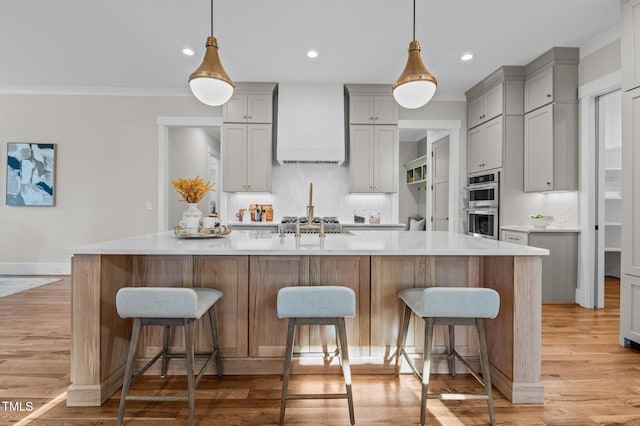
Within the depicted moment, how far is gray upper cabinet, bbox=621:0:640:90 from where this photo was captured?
252cm

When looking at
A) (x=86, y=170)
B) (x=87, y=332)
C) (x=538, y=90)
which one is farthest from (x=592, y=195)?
(x=86, y=170)

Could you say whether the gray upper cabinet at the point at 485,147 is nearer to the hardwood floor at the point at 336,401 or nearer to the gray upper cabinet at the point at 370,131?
the gray upper cabinet at the point at 370,131

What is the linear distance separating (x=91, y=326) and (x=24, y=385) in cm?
71

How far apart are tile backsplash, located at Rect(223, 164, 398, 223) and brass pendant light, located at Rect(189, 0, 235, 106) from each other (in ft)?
8.91

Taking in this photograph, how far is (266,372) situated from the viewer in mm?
2137

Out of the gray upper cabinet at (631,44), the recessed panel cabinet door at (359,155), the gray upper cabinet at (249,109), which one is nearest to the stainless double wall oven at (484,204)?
the recessed panel cabinet door at (359,155)

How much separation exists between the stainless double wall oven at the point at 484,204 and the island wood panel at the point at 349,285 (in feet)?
9.21

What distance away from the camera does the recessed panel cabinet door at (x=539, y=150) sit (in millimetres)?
3723

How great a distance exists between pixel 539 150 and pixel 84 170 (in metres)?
6.15

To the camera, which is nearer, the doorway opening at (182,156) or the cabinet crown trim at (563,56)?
the cabinet crown trim at (563,56)

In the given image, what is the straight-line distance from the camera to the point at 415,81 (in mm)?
2152

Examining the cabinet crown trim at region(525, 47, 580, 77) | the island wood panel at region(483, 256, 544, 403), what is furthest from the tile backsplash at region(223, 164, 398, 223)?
the island wood panel at region(483, 256, 544, 403)

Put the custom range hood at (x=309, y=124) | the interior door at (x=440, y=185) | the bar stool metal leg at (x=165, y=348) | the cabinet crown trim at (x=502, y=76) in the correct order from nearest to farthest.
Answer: the bar stool metal leg at (x=165, y=348), the cabinet crown trim at (x=502, y=76), the custom range hood at (x=309, y=124), the interior door at (x=440, y=185)

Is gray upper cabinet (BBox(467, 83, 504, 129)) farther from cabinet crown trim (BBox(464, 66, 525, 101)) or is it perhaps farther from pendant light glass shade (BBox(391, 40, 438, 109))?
pendant light glass shade (BBox(391, 40, 438, 109))
